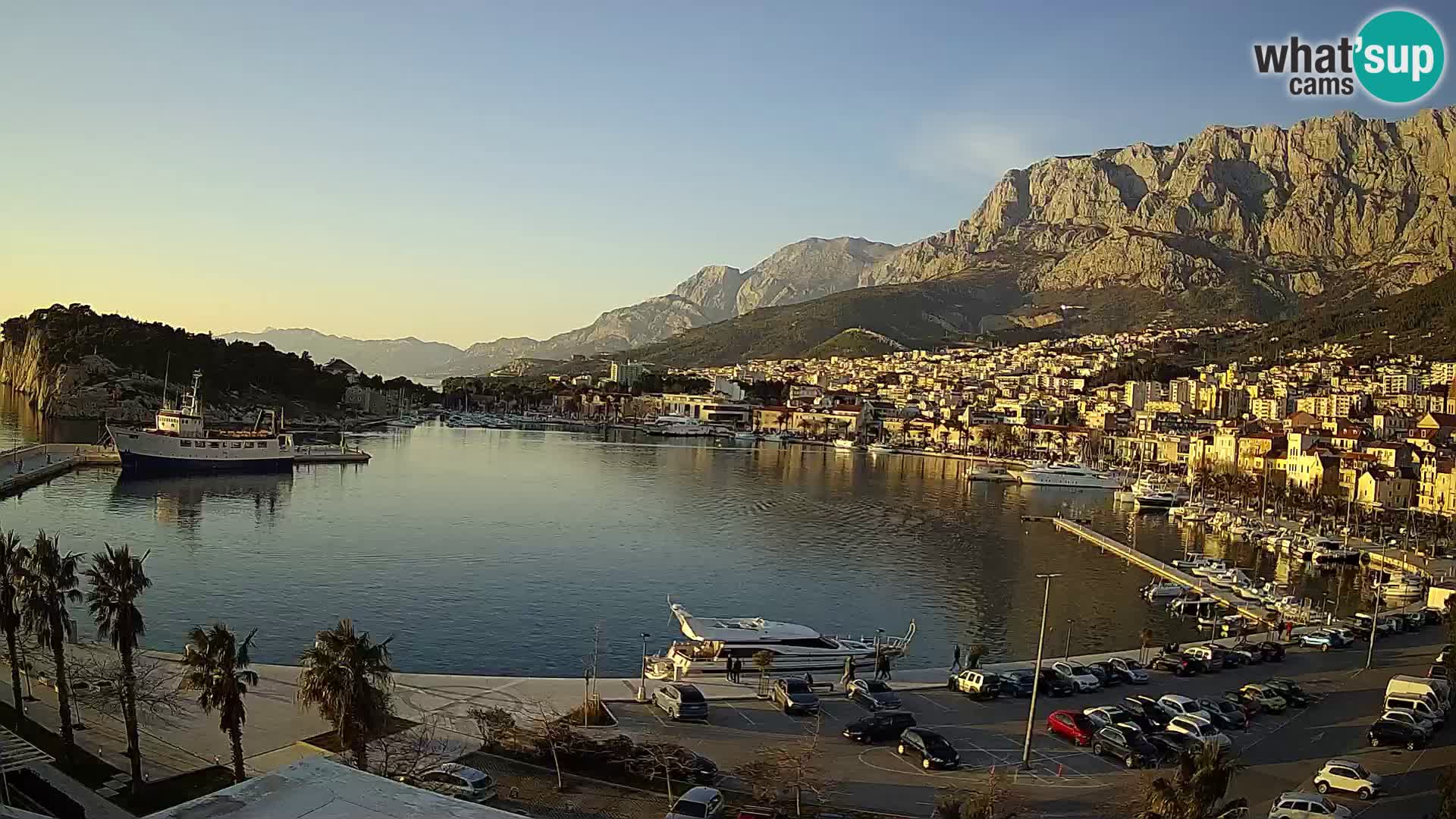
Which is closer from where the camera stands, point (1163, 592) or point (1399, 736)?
point (1399, 736)

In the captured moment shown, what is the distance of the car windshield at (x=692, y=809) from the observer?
11.1 m

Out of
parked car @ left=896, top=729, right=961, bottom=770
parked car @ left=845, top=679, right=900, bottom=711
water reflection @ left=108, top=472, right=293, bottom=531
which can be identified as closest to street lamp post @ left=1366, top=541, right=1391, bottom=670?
parked car @ left=845, top=679, right=900, bottom=711

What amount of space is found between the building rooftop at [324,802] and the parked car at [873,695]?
29.4ft

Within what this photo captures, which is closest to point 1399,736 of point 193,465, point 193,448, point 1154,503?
point 1154,503

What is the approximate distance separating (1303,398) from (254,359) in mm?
91385

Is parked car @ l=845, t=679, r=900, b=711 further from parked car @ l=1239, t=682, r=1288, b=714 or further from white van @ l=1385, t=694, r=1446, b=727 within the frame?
white van @ l=1385, t=694, r=1446, b=727

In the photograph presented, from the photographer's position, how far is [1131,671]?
18797mm

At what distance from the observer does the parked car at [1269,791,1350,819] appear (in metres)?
11.6

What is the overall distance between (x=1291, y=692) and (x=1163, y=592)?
13774 millimetres

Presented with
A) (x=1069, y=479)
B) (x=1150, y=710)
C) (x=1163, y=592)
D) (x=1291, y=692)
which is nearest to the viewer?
(x=1150, y=710)

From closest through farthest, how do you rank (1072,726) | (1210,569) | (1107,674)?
(1072,726), (1107,674), (1210,569)

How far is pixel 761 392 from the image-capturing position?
13012cm

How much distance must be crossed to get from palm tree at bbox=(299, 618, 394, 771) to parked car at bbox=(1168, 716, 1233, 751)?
10.7 m

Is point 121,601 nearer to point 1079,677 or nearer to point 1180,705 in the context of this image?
point 1079,677
